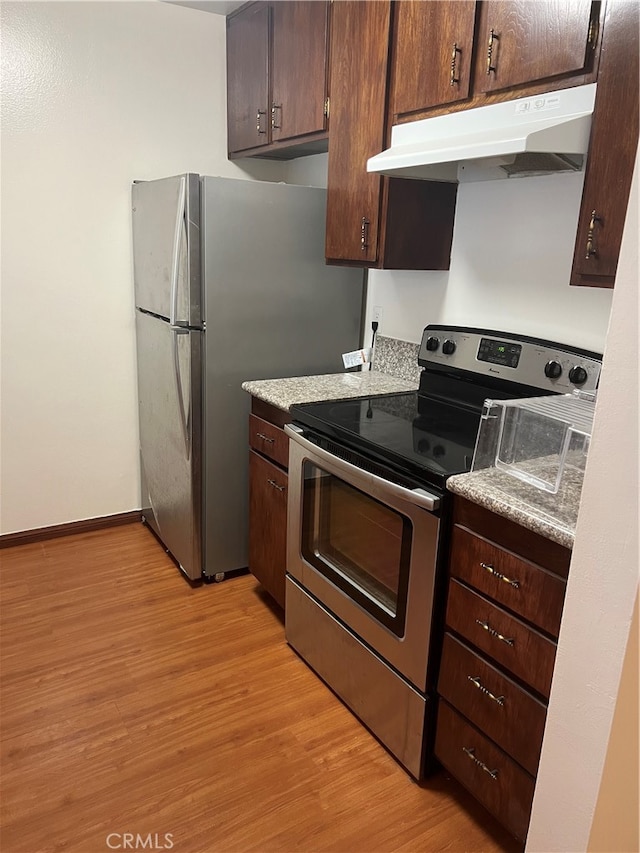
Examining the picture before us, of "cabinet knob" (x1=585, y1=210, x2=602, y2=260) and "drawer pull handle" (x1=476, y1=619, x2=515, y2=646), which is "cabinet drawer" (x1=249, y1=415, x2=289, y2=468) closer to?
"drawer pull handle" (x1=476, y1=619, x2=515, y2=646)

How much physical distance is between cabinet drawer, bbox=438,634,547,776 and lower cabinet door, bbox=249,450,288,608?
0.91 meters

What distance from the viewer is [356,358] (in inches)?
111

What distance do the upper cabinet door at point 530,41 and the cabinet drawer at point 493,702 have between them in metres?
1.43

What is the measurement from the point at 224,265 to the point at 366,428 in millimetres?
984

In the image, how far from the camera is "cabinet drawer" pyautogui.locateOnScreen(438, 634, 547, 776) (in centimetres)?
141

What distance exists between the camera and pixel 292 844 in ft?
5.26

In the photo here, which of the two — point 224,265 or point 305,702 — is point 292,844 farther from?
point 224,265

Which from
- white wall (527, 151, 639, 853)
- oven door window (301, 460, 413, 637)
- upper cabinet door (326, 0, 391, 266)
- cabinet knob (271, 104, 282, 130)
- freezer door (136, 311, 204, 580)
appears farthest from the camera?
cabinet knob (271, 104, 282, 130)

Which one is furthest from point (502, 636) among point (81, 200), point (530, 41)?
point (81, 200)

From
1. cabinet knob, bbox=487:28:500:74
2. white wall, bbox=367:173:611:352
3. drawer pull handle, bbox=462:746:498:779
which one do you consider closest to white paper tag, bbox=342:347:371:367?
white wall, bbox=367:173:611:352

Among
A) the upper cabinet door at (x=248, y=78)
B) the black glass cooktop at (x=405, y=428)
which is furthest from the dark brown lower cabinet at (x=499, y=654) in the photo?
the upper cabinet door at (x=248, y=78)

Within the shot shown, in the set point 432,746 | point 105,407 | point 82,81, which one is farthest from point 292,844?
point 82,81

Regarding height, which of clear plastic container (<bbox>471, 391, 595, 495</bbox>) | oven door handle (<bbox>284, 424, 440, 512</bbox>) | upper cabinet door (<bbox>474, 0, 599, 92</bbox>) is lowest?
oven door handle (<bbox>284, 424, 440, 512</bbox>)

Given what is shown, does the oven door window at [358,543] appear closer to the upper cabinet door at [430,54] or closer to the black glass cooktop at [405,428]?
the black glass cooktop at [405,428]
